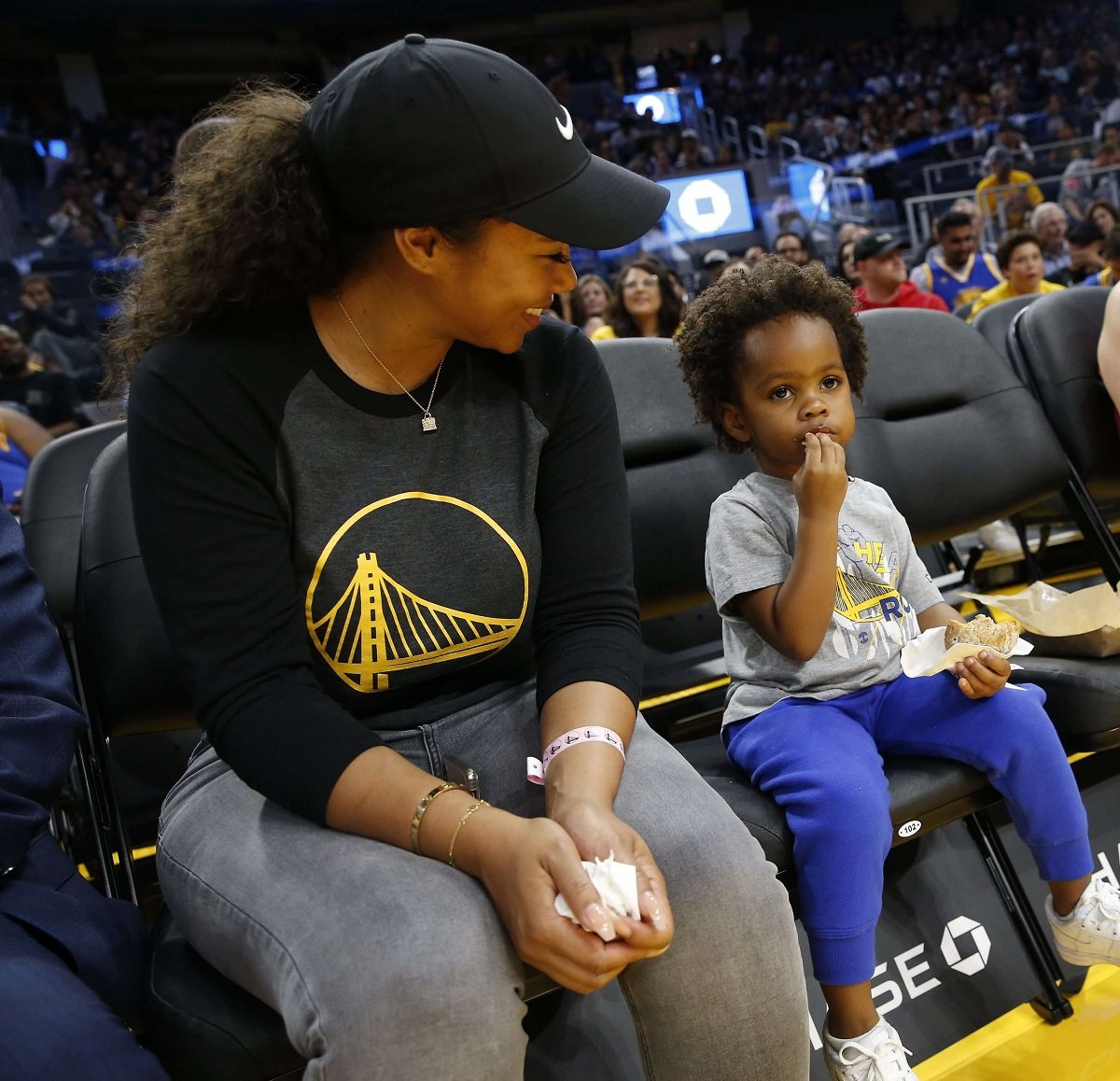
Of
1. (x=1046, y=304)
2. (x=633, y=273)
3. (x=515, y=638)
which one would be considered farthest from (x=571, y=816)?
(x=633, y=273)

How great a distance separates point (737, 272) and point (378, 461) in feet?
2.62

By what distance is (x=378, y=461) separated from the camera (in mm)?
1176

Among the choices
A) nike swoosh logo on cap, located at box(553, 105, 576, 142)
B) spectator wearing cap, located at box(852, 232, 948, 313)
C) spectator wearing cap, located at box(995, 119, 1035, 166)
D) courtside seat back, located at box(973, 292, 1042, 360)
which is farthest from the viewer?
spectator wearing cap, located at box(995, 119, 1035, 166)

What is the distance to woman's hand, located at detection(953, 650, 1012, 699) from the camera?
1379mm

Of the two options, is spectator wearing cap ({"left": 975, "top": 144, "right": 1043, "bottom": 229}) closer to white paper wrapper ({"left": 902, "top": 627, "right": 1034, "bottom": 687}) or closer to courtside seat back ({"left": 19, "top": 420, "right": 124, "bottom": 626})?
white paper wrapper ({"left": 902, "top": 627, "right": 1034, "bottom": 687})

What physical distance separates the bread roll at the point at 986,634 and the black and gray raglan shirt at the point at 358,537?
19.0 inches

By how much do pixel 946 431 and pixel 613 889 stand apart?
1468mm

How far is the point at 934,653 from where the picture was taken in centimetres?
144

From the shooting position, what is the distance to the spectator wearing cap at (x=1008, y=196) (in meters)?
8.90

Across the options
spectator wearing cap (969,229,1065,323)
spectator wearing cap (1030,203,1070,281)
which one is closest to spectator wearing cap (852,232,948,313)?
spectator wearing cap (969,229,1065,323)

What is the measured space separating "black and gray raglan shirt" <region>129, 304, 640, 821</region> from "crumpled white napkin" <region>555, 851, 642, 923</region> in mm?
260

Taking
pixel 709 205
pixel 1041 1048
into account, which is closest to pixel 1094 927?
pixel 1041 1048

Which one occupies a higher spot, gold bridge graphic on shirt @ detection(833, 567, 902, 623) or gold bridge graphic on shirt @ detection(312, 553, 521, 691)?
gold bridge graphic on shirt @ detection(312, 553, 521, 691)

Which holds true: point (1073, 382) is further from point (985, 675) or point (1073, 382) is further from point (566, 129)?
point (566, 129)
